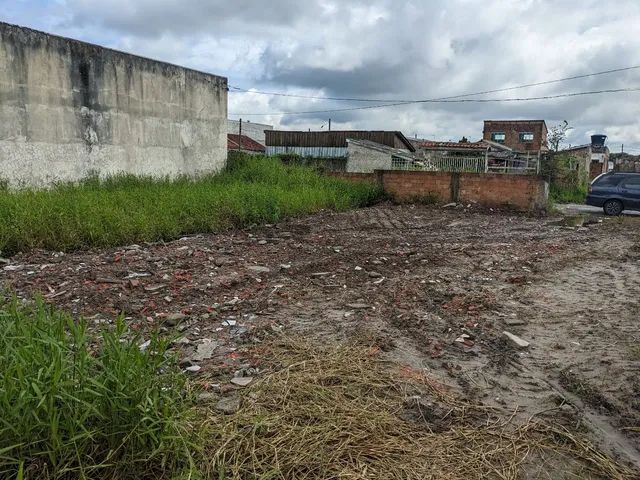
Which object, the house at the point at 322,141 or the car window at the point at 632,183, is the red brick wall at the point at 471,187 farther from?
the house at the point at 322,141

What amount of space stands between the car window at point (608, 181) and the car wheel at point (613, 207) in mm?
520

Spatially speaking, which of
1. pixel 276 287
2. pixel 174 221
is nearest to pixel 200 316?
pixel 276 287

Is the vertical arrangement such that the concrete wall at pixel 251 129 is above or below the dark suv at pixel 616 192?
above

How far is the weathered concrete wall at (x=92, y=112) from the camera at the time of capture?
8414 mm

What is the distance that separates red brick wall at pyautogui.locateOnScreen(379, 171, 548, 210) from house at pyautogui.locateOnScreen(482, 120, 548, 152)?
26868 mm

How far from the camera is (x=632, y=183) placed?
13883 millimetres

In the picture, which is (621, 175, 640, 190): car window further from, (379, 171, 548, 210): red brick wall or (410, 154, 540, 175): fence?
(379, 171, 548, 210): red brick wall

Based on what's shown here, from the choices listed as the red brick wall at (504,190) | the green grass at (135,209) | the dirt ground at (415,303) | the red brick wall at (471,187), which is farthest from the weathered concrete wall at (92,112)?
the red brick wall at (504,190)

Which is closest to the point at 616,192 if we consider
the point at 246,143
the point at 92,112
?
the point at 92,112

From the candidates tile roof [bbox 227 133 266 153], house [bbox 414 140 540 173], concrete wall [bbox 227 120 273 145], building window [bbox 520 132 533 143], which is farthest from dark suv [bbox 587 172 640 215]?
building window [bbox 520 132 533 143]

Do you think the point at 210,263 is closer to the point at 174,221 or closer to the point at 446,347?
the point at 174,221

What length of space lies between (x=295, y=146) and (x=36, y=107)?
54.0 ft

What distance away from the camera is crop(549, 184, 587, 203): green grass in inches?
808

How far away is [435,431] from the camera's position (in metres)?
2.40
